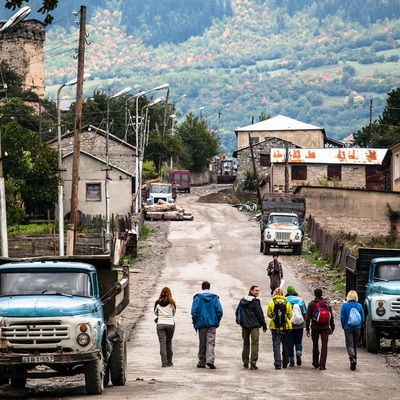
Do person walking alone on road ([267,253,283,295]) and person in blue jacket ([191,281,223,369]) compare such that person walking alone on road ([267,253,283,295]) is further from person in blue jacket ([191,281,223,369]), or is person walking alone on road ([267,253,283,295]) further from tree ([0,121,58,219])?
tree ([0,121,58,219])

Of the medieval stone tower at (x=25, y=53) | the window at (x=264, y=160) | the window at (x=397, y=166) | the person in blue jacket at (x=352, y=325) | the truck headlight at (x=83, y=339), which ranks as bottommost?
the person in blue jacket at (x=352, y=325)

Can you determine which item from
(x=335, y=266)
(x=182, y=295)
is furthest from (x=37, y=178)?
(x=182, y=295)

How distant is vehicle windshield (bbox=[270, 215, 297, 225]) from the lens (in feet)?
179

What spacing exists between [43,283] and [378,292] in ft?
31.2

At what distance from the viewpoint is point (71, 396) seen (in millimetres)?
18375

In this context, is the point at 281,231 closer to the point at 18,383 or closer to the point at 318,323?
the point at 318,323

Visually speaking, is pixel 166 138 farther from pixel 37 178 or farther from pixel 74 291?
pixel 74 291

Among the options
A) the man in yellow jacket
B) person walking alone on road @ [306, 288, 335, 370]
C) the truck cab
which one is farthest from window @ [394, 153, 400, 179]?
the man in yellow jacket

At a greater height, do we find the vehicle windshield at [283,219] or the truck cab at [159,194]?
the truck cab at [159,194]

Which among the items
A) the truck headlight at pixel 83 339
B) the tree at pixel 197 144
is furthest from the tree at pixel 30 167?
the tree at pixel 197 144

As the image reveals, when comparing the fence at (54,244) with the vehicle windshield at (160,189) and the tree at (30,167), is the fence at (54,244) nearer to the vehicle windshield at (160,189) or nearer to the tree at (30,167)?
the tree at (30,167)

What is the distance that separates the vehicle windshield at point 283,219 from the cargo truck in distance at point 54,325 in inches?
1354

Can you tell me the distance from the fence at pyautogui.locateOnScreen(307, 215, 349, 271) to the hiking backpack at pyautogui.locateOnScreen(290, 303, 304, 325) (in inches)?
874

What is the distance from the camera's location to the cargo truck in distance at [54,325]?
18.1 meters
